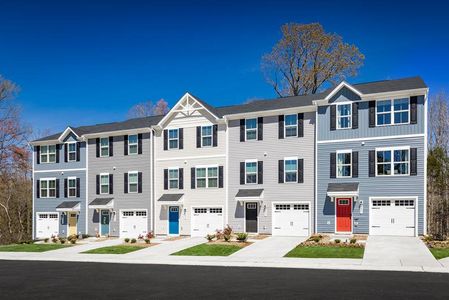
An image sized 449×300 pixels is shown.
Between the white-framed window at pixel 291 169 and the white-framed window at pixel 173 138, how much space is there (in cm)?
889

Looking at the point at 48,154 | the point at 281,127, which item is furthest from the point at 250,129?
the point at 48,154

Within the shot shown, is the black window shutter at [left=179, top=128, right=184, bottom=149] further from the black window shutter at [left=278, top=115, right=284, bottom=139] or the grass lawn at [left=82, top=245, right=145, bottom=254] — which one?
the grass lawn at [left=82, top=245, right=145, bottom=254]

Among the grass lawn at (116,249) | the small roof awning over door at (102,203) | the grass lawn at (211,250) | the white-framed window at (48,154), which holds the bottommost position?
the grass lawn at (116,249)

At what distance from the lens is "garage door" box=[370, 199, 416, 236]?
2598 cm

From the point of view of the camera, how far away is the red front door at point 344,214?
27406 millimetres

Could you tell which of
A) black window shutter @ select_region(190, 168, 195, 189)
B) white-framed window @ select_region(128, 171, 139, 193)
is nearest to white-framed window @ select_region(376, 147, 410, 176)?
black window shutter @ select_region(190, 168, 195, 189)

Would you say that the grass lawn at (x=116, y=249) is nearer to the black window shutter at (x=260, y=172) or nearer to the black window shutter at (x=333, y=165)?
the black window shutter at (x=260, y=172)

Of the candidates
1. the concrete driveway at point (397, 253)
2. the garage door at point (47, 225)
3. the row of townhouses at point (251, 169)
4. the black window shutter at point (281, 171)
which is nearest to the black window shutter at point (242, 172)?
the row of townhouses at point (251, 169)

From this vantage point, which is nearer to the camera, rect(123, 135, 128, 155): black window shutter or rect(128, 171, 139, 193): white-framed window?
rect(128, 171, 139, 193): white-framed window

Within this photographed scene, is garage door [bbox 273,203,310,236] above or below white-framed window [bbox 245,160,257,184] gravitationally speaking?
below

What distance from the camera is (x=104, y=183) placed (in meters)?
35.9

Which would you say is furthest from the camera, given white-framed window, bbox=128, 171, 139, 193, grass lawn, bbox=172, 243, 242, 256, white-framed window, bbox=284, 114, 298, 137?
white-framed window, bbox=128, 171, 139, 193

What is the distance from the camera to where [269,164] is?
98.7ft

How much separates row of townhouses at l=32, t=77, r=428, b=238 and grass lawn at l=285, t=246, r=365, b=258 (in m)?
5.47
